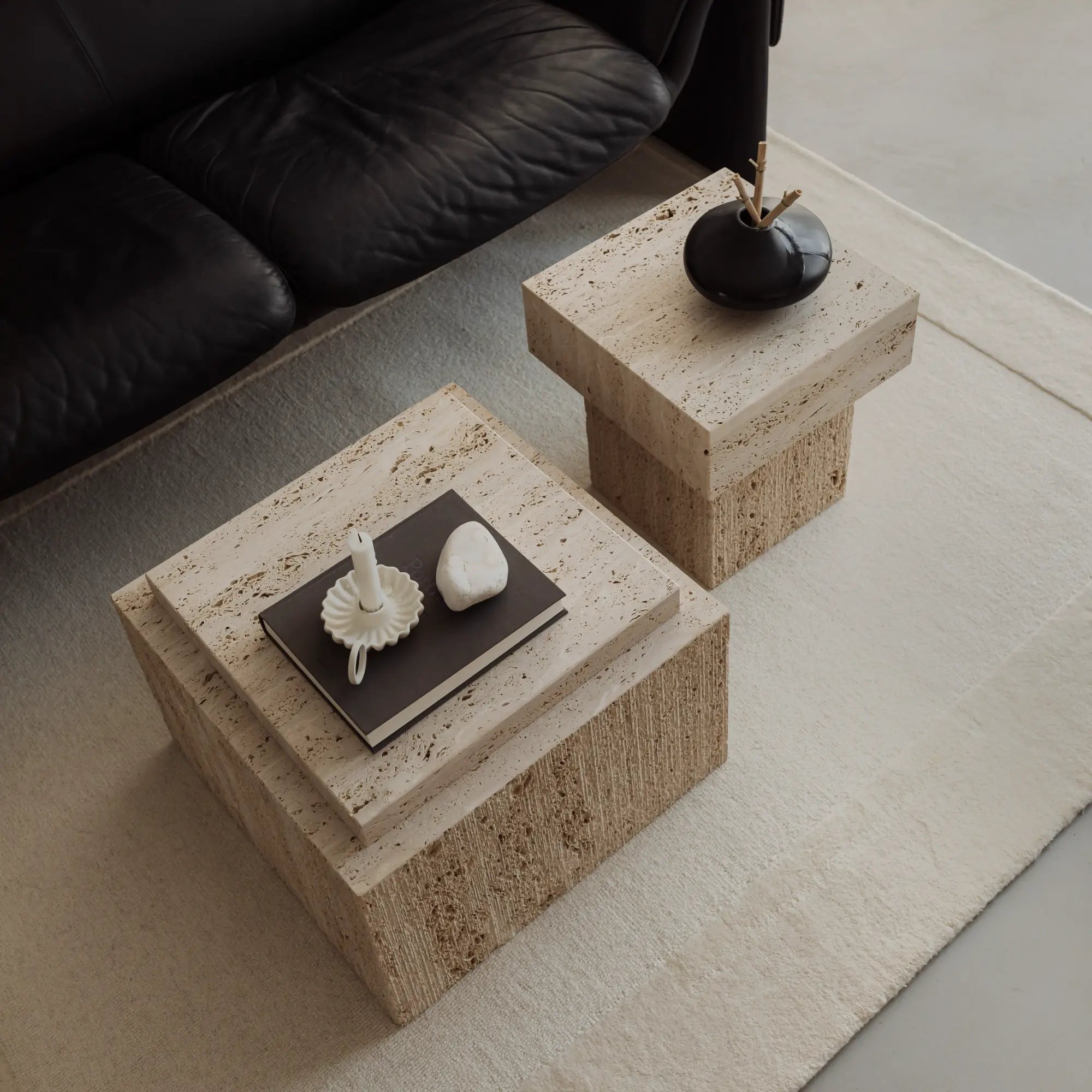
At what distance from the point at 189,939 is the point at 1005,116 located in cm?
233

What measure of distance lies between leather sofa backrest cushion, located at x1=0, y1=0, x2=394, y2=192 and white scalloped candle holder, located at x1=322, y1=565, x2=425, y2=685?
1229mm

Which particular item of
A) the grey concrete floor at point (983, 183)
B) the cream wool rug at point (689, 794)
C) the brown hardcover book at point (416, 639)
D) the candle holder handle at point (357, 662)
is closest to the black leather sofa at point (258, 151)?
the cream wool rug at point (689, 794)

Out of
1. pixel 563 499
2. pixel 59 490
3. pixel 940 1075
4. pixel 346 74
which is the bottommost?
pixel 940 1075

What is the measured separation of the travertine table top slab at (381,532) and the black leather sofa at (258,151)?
1.27ft

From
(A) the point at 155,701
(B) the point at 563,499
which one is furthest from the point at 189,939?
(B) the point at 563,499

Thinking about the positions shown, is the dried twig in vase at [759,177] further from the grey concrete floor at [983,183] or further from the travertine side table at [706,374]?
the grey concrete floor at [983,183]

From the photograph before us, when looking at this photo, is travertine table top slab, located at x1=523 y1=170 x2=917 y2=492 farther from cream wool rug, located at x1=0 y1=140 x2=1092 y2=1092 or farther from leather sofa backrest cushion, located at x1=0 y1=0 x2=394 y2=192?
leather sofa backrest cushion, located at x1=0 y1=0 x2=394 y2=192

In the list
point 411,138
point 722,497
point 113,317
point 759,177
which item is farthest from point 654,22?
point 113,317

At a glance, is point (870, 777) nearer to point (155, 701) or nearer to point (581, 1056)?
point (581, 1056)

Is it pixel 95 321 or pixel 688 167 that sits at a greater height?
pixel 95 321

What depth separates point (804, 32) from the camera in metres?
3.16

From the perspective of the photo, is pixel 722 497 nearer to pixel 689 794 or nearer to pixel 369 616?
pixel 689 794

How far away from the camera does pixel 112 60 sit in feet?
7.58

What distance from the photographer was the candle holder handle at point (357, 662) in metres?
1.47
